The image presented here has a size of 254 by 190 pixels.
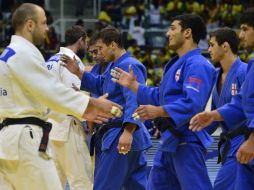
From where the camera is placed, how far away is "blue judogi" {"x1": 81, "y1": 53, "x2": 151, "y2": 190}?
7062mm

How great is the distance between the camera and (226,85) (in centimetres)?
643

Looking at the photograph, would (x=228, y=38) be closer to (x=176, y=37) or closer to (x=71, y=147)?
(x=176, y=37)

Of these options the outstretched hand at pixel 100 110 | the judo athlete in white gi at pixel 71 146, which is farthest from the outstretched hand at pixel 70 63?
the outstretched hand at pixel 100 110

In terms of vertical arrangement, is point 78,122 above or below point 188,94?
below

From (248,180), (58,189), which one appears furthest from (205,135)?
(58,189)

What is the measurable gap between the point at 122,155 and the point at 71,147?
3.41ft

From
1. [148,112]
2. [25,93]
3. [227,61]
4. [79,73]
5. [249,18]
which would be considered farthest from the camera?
[79,73]

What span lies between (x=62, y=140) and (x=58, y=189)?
2.55 metres

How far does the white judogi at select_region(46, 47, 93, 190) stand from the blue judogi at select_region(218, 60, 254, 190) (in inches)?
103

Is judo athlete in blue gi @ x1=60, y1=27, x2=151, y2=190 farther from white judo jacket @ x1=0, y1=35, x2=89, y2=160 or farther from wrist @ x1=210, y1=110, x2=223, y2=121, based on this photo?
white judo jacket @ x1=0, y1=35, x2=89, y2=160

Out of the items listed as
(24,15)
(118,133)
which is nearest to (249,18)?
(24,15)

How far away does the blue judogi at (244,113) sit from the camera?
17.8 ft

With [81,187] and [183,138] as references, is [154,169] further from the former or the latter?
[81,187]

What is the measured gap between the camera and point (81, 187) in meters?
7.89
